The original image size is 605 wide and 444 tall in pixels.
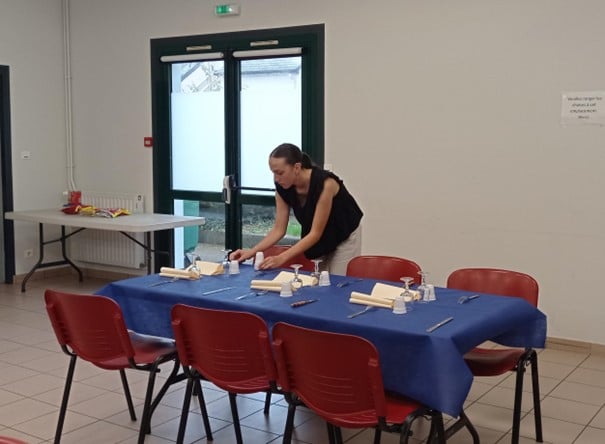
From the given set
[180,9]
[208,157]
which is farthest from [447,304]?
[180,9]

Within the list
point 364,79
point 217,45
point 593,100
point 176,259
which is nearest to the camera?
point 593,100

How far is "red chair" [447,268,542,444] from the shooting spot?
10.5ft

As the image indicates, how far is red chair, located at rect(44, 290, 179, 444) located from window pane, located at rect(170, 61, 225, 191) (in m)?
3.41

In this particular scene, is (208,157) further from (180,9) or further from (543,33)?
(543,33)

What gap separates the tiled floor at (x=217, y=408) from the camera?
11.5 feet

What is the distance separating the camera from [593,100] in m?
4.70

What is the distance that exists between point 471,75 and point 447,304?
100 inches

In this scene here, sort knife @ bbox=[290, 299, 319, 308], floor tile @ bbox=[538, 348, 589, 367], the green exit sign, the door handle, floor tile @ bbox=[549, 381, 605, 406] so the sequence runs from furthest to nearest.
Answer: the door handle
the green exit sign
floor tile @ bbox=[538, 348, 589, 367]
floor tile @ bbox=[549, 381, 605, 406]
knife @ bbox=[290, 299, 319, 308]

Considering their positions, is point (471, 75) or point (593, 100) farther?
point (471, 75)

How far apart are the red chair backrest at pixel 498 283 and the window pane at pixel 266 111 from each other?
8.86 feet

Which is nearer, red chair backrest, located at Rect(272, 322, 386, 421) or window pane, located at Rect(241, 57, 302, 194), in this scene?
red chair backrest, located at Rect(272, 322, 386, 421)

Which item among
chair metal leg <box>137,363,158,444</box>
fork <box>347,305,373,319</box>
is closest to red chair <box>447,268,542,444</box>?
fork <box>347,305,373,319</box>

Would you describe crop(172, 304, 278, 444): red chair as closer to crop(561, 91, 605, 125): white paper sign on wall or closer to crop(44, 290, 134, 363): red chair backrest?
crop(44, 290, 134, 363): red chair backrest

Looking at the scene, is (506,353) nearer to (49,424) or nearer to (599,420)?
(599,420)
